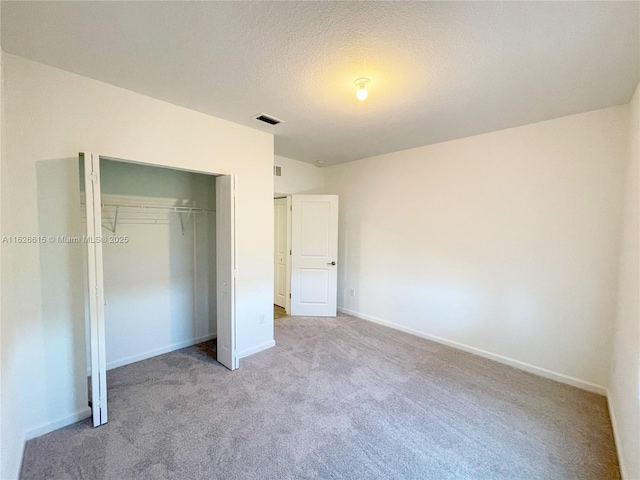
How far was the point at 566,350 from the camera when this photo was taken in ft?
9.16

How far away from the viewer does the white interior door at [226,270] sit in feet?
9.55

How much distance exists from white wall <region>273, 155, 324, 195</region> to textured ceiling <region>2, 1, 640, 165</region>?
6.03ft

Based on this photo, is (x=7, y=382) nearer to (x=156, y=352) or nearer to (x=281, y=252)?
(x=156, y=352)

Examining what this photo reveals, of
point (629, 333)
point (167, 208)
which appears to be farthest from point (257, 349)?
point (629, 333)

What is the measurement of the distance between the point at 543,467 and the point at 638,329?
109 cm

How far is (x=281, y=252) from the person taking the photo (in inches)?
214

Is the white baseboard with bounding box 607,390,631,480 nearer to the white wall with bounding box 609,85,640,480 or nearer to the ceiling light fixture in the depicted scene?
the white wall with bounding box 609,85,640,480

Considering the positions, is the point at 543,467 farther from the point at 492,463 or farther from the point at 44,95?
the point at 44,95

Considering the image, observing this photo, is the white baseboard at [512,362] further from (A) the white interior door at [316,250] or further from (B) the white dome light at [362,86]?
(B) the white dome light at [362,86]

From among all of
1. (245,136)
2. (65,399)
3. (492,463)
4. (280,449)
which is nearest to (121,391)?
(65,399)

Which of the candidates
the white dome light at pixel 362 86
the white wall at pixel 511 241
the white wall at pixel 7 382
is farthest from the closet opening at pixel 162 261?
the white wall at pixel 511 241

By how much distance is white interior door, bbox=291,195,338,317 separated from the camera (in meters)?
4.77

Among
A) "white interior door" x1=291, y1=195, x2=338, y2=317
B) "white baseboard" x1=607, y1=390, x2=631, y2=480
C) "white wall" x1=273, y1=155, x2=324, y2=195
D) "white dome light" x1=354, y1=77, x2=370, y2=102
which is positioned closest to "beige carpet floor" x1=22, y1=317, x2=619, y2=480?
"white baseboard" x1=607, y1=390, x2=631, y2=480

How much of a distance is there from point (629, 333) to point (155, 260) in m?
4.42
